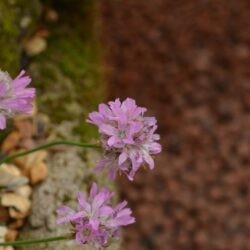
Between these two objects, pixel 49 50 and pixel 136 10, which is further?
pixel 136 10

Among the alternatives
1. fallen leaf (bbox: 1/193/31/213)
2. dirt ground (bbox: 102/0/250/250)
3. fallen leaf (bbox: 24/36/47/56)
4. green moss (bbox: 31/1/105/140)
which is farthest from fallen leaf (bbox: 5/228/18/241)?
dirt ground (bbox: 102/0/250/250)

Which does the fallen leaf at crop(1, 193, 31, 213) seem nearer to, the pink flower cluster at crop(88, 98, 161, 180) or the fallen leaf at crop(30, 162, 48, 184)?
the fallen leaf at crop(30, 162, 48, 184)

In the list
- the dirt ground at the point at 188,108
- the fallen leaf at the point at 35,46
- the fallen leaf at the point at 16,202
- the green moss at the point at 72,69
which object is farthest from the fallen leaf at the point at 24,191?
the dirt ground at the point at 188,108

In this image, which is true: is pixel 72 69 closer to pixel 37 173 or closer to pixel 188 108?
pixel 37 173

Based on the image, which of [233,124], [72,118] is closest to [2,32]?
[72,118]

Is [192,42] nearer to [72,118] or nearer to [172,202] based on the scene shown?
[172,202]

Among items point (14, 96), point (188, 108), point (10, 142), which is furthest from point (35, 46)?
point (188, 108)

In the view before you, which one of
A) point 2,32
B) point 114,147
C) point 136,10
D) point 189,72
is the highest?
point 136,10
